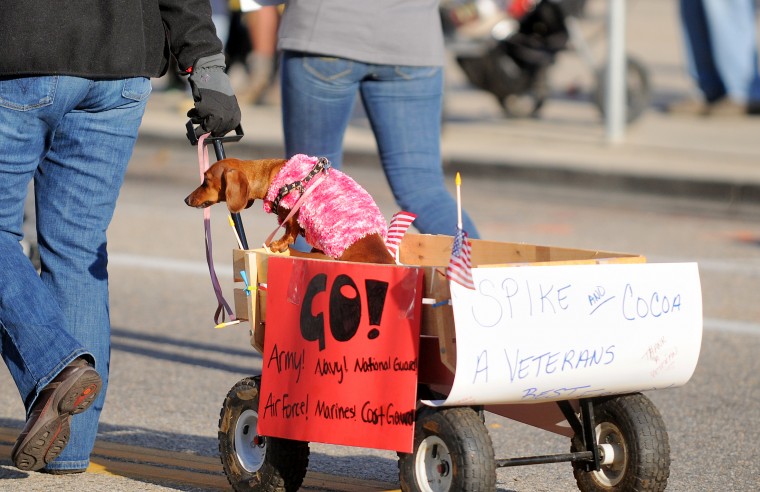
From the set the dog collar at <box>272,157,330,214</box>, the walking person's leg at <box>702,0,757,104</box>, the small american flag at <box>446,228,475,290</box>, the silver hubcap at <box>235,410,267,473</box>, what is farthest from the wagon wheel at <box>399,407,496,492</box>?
the walking person's leg at <box>702,0,757,104</box>

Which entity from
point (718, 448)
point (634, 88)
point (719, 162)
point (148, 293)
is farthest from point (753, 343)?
point (634, 88)

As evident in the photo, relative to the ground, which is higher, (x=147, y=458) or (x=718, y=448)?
(x=718, y=448)

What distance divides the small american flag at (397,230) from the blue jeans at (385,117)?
3.20 feet

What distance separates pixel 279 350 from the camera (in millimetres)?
3672

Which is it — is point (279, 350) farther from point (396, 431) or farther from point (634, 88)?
point (634, 88)

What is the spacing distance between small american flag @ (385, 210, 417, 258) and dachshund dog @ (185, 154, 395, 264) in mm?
26

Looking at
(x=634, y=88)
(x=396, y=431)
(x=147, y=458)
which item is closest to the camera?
(x=396, y=431)

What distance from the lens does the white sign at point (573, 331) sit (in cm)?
327

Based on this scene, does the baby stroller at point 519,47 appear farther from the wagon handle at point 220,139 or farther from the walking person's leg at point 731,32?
the wagon handle at point 220,139

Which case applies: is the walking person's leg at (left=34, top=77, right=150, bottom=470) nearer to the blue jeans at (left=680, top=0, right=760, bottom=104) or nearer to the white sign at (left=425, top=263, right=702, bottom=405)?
the white sign at (left=425, top=263, right=702, bottom=405)

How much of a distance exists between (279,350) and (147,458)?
3.10 ft

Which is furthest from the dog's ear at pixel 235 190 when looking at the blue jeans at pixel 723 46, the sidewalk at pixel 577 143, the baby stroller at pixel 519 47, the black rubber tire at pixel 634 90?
the blue jeans at pixel 723 46

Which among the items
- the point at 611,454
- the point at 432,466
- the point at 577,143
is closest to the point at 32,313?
the point at 432,466

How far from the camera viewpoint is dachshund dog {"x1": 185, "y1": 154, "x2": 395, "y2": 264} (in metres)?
3.81
